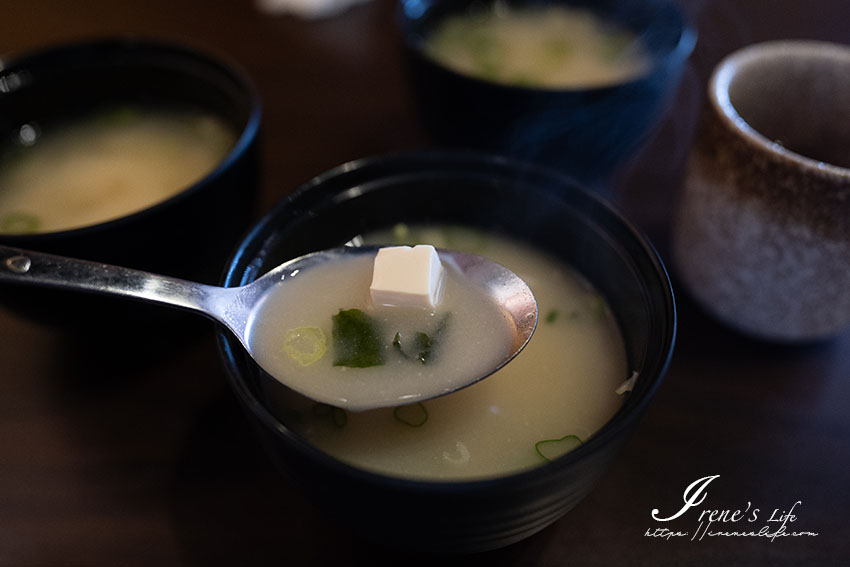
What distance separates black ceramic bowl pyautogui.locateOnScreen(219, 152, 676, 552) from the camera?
0.77 meters

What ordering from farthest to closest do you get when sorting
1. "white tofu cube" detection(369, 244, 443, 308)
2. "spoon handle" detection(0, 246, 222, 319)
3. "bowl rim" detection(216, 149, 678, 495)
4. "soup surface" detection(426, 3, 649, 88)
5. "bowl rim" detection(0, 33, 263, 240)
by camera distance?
1. "soup surface" detection(426, 3, 649, 88)
2. "bowl rim" detection(0, 33, 263, 240)
3. "white tofu cube" detection(369, 244, 443, 308)
4. "spoon handle" detection(0, 246, 222, 319)
5. "bowl rim" detection(216, 149, 678, 495)

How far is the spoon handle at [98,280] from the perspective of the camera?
937mm

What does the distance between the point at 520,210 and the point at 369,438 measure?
0.52 meters

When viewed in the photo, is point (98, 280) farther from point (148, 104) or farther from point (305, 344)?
point (148, 104)

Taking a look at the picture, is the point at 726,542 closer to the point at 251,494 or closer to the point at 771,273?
the point at 771,273

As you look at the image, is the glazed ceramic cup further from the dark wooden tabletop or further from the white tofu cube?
the white tofu cube

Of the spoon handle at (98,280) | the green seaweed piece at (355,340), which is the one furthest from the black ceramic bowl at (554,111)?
the spoon handle at (98,280)

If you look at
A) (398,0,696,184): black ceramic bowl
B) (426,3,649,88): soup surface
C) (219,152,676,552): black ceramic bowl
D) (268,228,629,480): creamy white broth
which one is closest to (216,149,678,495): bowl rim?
(219,152,676,552): black ceramic bowl

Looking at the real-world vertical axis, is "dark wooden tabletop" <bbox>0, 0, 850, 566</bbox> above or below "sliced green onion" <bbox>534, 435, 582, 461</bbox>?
below

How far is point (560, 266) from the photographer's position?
130 centimetres

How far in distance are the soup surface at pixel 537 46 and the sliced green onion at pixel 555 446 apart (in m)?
1.00

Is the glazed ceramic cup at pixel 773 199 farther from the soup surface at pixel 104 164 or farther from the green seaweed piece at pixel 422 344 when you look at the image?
the soup surface at pixel 104 164

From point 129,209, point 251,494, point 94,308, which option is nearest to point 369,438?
point 251,494

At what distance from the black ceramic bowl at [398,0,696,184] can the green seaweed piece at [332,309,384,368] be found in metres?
0.60
